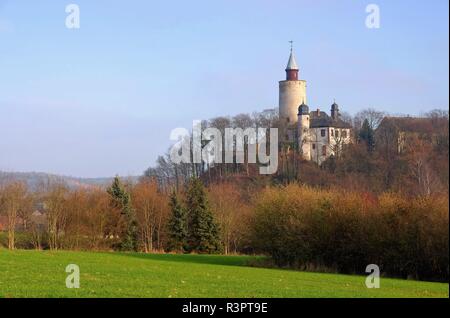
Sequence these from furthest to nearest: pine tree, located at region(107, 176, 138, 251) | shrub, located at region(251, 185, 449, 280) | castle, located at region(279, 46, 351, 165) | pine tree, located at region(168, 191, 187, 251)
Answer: castle, located at region(279, 46, 351, 165) → pine tree, located at region(107, 176, 138, 251) → pine tree, located at region(168, 191, 187, 251) → shrub, located at region(251, 185, 449, 280)

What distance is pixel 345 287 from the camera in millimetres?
24672

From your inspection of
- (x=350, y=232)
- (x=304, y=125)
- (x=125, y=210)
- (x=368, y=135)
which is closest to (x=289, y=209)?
(x=350, y=232)

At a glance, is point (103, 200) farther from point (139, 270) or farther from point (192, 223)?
point (139, 270)

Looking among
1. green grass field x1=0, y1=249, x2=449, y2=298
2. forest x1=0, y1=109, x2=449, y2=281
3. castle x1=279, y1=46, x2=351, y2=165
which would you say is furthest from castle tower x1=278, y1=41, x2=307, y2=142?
green grass field x1=0, y1=249, x2=449, y2=298

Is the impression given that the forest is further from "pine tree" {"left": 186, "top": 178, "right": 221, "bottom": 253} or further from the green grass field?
the green grass field

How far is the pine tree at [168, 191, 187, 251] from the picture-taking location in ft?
190

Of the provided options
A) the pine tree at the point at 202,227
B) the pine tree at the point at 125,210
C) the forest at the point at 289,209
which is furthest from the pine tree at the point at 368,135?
the pine tree at the point at 125,210

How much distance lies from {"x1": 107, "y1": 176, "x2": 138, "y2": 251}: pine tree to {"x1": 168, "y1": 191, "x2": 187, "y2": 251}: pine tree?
3.39 metres

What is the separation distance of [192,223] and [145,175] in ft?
133

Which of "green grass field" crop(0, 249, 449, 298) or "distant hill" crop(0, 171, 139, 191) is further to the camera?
"distant hill" crop(0, 171, 139, 191)

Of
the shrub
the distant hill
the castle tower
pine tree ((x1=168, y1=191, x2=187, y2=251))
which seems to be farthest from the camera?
the castle tower

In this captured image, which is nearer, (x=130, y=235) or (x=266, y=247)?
(x=266, y=247)

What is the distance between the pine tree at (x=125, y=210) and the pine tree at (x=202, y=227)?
5212 millimetres
